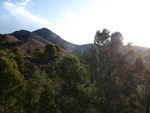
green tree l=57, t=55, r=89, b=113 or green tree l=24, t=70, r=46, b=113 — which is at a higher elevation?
green tree l=57, t=55, r=89, b=113

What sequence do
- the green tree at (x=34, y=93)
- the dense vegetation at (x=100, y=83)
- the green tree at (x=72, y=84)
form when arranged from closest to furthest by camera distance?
the dense vegetation at (x=100, y=83) → the green tree at (x=72, y=84) → the green tree at (x=34, y=93)

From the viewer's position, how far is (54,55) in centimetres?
6194

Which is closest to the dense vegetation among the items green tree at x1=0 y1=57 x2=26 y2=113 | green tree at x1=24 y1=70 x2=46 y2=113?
green tree at x1=0 y1=57 x2=26 y2=113

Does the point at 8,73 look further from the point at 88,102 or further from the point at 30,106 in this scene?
the point at 88,102

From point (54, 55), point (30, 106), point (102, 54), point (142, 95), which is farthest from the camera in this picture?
point (54, 55)

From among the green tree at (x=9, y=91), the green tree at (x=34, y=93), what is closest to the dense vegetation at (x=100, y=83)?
the green tree at (x=9, y=91)

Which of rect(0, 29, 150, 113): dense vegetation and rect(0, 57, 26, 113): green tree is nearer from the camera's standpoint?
rect(0, 29, 150, 113): dense vegetation

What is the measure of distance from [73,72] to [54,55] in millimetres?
45467

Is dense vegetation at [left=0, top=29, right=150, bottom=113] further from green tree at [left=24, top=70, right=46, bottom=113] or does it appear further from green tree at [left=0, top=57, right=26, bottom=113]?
green tree at [left=24, top=70, right=46, bottom=113]

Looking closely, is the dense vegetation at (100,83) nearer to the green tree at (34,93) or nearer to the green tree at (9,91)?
the green tree at (9,91)

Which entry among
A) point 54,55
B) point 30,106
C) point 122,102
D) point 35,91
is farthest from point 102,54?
point 54,55

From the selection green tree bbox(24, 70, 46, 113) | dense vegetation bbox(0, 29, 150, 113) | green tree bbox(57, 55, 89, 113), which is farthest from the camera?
green tree bbox(24, 70, 46, 113)

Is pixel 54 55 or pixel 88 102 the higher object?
pixel 54 55

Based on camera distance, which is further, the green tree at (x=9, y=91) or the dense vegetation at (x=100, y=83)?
the green tree at (x=9, y=91)
